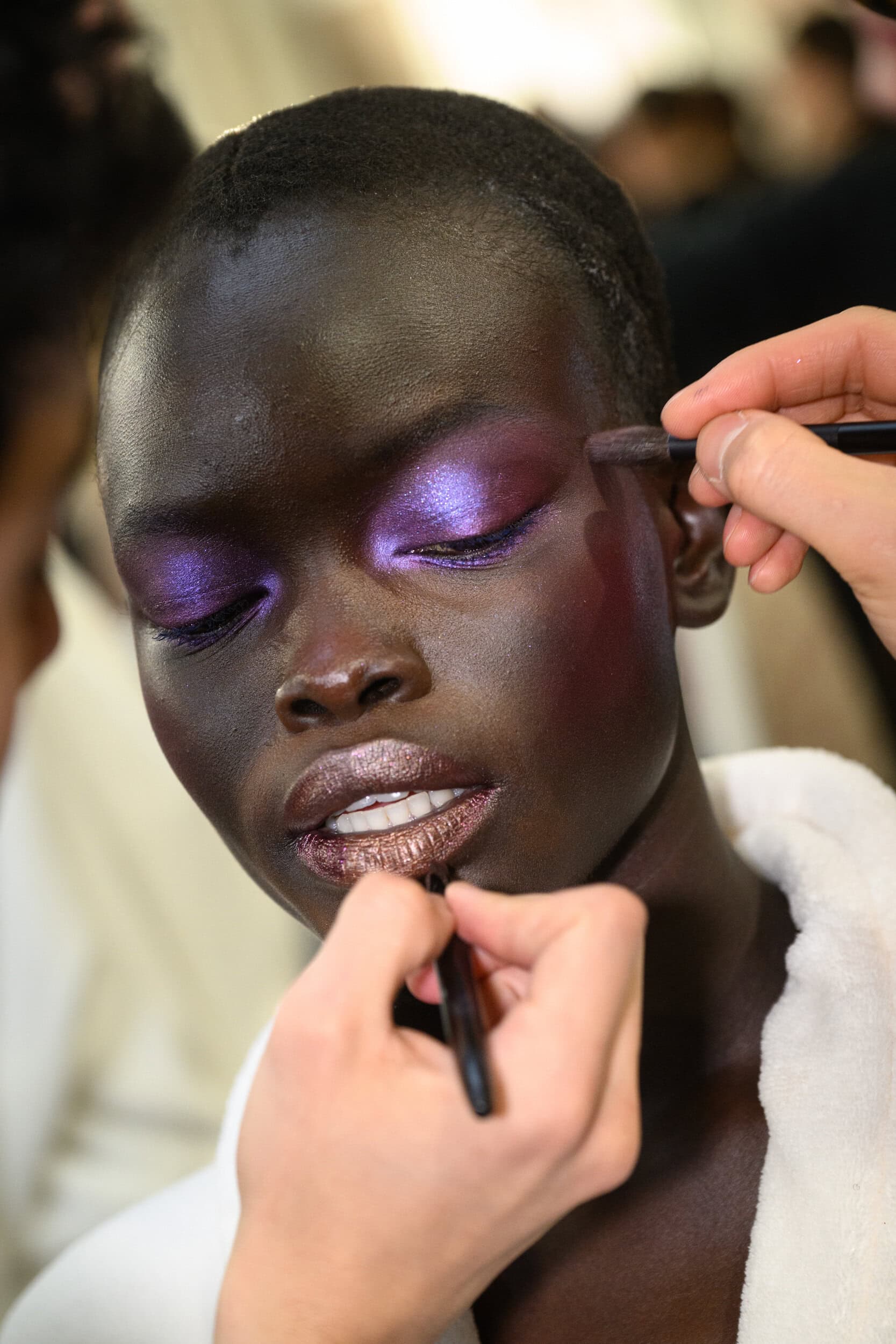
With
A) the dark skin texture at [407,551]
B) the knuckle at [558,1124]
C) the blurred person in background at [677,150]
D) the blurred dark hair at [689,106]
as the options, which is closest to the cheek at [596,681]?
the dark skin texture at [407,551]

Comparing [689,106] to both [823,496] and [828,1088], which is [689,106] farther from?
[828,1088]

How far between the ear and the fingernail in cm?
12

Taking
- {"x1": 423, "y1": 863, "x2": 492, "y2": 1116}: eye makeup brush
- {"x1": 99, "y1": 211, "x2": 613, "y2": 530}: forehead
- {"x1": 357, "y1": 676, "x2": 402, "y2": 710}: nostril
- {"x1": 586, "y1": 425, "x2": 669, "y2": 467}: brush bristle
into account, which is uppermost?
{"x1": 99, "y1": 211, "x2": 613, "y2": 530}: forehead

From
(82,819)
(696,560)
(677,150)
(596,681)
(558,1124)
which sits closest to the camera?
(558,1124)

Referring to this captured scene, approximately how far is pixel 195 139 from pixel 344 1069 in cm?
61

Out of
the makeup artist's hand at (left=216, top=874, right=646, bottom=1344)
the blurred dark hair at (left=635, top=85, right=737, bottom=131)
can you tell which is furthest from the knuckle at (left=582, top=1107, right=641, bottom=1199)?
the blurred dark hair at (left=635, top=85, right=737, bottom=131)

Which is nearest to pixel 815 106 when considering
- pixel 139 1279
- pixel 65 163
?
pixel 65 163

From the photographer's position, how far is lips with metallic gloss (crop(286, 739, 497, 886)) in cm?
60

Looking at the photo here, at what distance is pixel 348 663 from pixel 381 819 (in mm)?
84

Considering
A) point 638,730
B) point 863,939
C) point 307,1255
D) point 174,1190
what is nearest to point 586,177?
point 638,730

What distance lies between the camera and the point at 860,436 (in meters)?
0.59

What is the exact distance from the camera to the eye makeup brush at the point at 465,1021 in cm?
43

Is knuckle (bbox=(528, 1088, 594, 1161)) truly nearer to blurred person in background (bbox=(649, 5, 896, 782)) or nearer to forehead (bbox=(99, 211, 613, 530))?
forehead (bbox=(99, 211, 613, 530))

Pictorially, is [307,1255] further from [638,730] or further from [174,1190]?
[174,1190]
